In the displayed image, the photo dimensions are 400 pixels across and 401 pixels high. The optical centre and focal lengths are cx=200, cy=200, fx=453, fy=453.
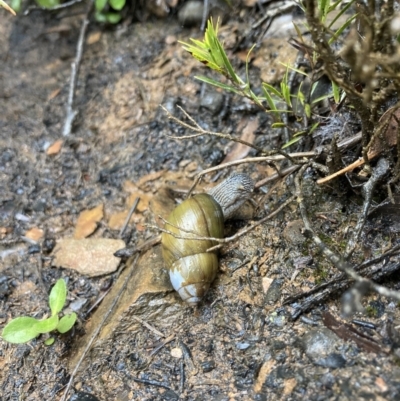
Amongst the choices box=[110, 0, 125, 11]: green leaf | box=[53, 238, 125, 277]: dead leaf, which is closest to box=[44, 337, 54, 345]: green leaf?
box=[53, 238, 125, 277]: dead leaf

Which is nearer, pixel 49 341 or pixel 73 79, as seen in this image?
pixel 49 341

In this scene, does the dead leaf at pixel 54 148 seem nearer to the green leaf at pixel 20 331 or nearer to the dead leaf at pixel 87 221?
the dead leaf at pixel 87 221

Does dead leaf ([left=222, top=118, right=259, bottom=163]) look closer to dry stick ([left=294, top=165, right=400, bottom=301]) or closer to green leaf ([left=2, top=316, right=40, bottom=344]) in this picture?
dry stick ([left=294, top=165, right=400, bottom=301])

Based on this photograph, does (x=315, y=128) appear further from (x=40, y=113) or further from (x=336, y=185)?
(x=40, y=113)

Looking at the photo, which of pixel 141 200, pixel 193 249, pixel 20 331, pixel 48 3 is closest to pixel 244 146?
pixel 141 200

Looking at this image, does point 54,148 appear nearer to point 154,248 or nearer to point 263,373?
point 154,248

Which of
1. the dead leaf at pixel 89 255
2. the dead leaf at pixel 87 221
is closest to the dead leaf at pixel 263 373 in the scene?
the dead leaf at pixel 89 255
